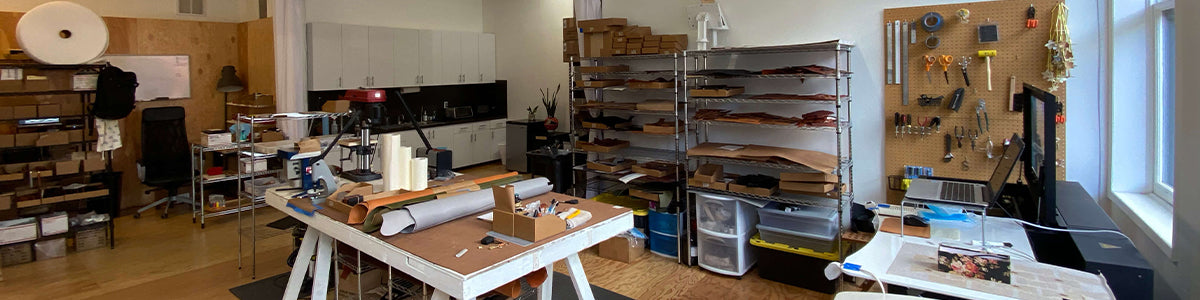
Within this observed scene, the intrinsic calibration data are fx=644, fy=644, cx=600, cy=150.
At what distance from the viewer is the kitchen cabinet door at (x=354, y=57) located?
6.88 metres

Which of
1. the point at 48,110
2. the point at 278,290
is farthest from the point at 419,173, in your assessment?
the point at 48,110

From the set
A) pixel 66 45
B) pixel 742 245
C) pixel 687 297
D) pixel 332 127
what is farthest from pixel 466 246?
pixel 332 127

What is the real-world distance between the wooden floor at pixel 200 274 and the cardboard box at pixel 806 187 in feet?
1.93

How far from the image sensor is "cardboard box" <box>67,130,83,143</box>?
5036mm

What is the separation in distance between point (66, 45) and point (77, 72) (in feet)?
1.36

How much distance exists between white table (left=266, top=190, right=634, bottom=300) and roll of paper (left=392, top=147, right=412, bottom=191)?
34cm

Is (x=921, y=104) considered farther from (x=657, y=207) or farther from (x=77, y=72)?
(x=77, y=72)

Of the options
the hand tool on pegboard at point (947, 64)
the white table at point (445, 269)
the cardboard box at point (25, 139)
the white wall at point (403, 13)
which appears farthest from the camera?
the white wall at point (403, 13)

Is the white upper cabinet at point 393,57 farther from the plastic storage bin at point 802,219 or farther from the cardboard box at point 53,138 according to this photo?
the plastic storage bin at point 802,219

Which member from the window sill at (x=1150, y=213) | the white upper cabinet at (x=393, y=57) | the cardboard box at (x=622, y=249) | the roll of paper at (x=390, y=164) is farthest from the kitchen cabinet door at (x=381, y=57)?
the window sill at (x=1150, y=213)

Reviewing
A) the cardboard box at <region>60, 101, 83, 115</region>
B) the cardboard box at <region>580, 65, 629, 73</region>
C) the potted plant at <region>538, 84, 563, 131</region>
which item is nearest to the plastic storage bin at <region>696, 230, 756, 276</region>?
the cardboard box at <region>580, 65, 629, 73</region>

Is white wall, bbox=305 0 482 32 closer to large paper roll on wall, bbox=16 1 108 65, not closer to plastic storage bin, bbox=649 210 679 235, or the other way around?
large paper roll on wall, bbox=16 1 108 65

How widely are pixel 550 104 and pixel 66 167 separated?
15.6 feet

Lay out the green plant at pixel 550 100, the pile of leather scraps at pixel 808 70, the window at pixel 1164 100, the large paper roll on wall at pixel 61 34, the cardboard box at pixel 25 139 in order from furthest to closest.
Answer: the green plant at pixel 550 100 < the cardboard box at pixel 25 139 < the large paper roll on wall at pixel 61 34 < the pile of leather scraps at pixel 808 70 < the window at pixel 1164 100
